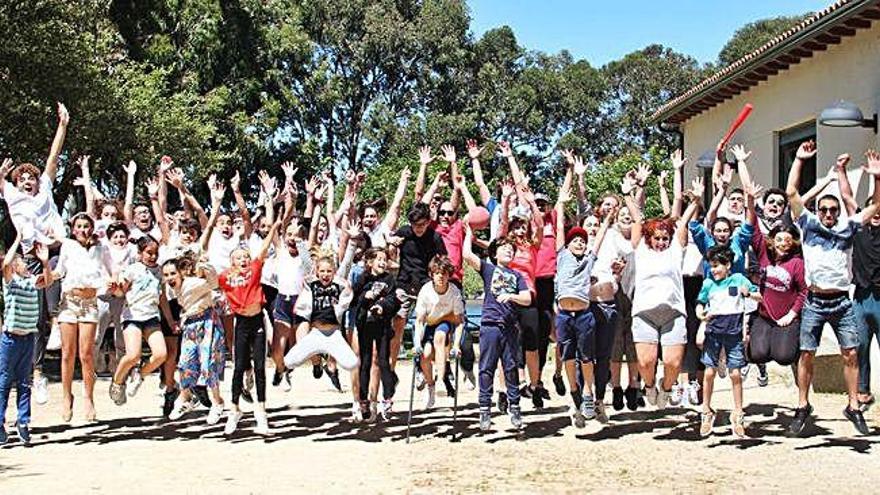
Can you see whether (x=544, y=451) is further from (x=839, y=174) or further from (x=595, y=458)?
(x=839, y=174)

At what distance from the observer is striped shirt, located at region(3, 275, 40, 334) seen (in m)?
8.88

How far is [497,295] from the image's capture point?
9070 millimetres

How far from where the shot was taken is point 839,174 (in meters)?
8.96

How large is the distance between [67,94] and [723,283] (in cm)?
1274

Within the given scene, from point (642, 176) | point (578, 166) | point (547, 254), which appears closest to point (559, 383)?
point (547, 254)

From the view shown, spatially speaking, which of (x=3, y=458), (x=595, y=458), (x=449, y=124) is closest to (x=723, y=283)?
(x=595, y=458)

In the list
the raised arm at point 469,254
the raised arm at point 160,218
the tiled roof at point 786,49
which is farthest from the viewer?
the tiled roof at point 786,49

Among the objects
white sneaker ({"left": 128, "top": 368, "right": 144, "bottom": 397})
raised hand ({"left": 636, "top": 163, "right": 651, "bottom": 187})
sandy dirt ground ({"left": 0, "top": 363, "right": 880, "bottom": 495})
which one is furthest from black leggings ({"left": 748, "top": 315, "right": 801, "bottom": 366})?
white sneaker ({"left": 128, "top": 368, "right": 144, "bottom": 397})

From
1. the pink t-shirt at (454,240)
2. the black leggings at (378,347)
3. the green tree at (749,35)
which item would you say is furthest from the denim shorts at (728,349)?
the green tree at (749,35)

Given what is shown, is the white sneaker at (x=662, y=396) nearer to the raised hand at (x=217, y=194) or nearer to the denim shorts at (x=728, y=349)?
the denim shorts at (x=728, y=349)

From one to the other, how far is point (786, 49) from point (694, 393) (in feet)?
23.5

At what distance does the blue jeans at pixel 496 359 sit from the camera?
8961 mm

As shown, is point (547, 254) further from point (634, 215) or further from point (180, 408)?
point (180, 408)

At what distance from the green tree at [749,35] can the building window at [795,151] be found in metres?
33.2
